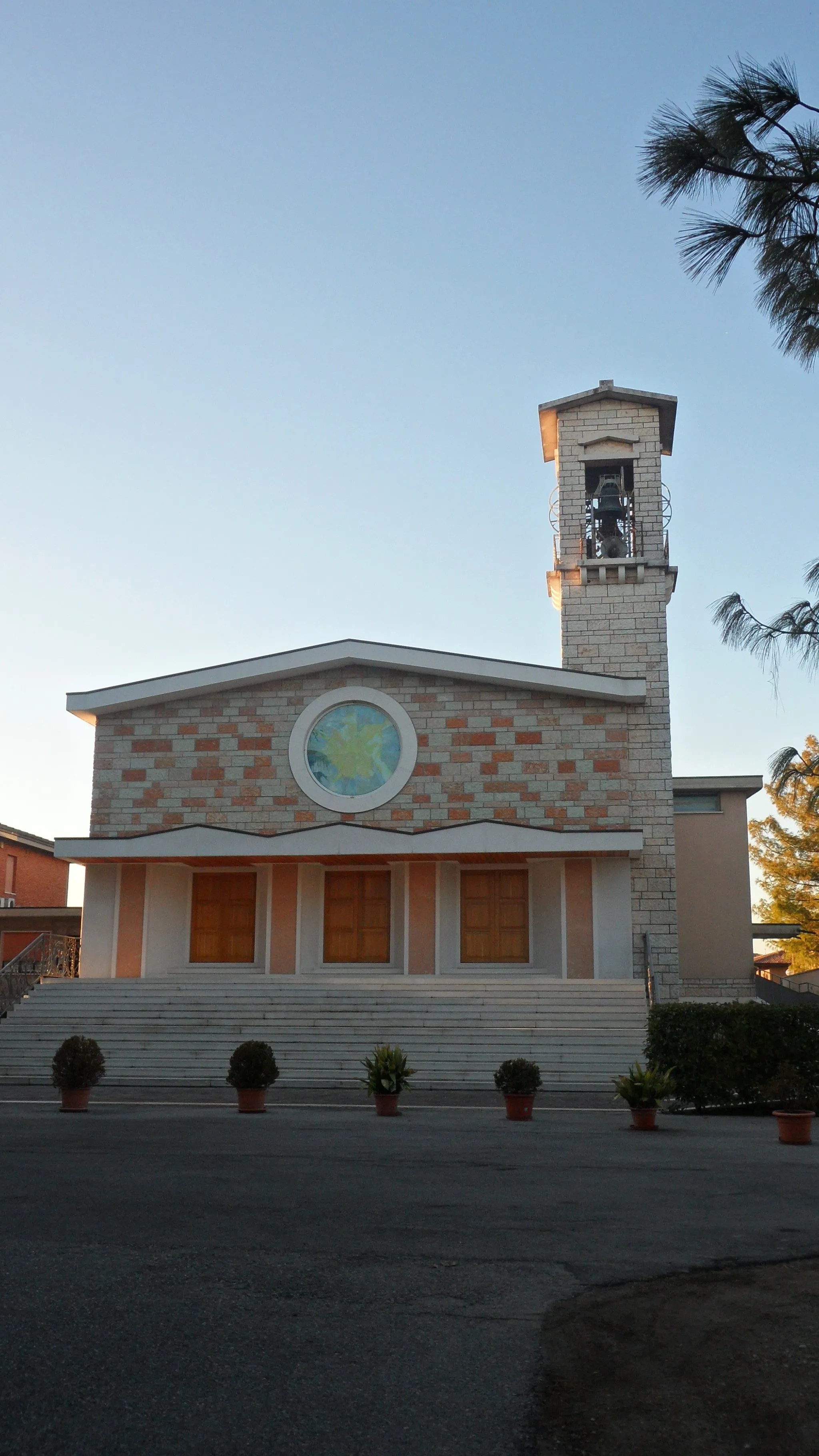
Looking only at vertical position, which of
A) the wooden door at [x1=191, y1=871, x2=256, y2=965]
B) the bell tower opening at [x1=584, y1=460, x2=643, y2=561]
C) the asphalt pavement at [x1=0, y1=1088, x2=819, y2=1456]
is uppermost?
the bell tower opening at [x1=584, y1=460, x2=643, y2=561]

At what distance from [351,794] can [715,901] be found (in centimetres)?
854

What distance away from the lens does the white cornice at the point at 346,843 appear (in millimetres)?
22734

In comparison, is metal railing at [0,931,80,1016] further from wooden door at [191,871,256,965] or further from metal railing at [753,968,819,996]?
metal railing at [753,968,819,996]

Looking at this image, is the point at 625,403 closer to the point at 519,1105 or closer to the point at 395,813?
the point at 395,813

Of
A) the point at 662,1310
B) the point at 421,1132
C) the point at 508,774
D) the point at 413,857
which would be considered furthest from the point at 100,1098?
the point at 662,1310

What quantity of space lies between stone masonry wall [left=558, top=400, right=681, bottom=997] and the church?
5 centimetres

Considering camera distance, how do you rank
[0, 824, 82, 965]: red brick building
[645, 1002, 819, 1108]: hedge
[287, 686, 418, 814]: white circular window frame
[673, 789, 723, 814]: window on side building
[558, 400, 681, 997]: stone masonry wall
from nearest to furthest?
1. [645, 1002, 819, 1108]: hedge
2. [558, 400, 681, 997]: stone masonry wall
3. [287, 686, 418, 814]: white circular window frame
4. [673, 789, 723, 814]: window on side building
5. [0, 824, 82, 965]: red brick building

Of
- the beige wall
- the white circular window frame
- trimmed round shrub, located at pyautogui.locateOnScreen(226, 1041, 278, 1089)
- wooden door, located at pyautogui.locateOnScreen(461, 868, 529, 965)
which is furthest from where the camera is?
the beige wall

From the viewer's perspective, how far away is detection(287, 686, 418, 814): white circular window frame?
2434 centimetres

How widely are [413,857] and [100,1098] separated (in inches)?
353

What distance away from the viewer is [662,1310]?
5062mm

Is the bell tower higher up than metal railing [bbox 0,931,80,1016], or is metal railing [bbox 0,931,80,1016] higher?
the bell tower

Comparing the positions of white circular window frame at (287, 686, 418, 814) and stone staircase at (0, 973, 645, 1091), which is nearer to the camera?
stone staircase at (0, 973, 645, 1091)

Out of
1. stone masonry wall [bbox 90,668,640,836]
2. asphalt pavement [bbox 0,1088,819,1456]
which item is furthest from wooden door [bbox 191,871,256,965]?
asphalt pavement [bbox 0,1088,819,1456]
